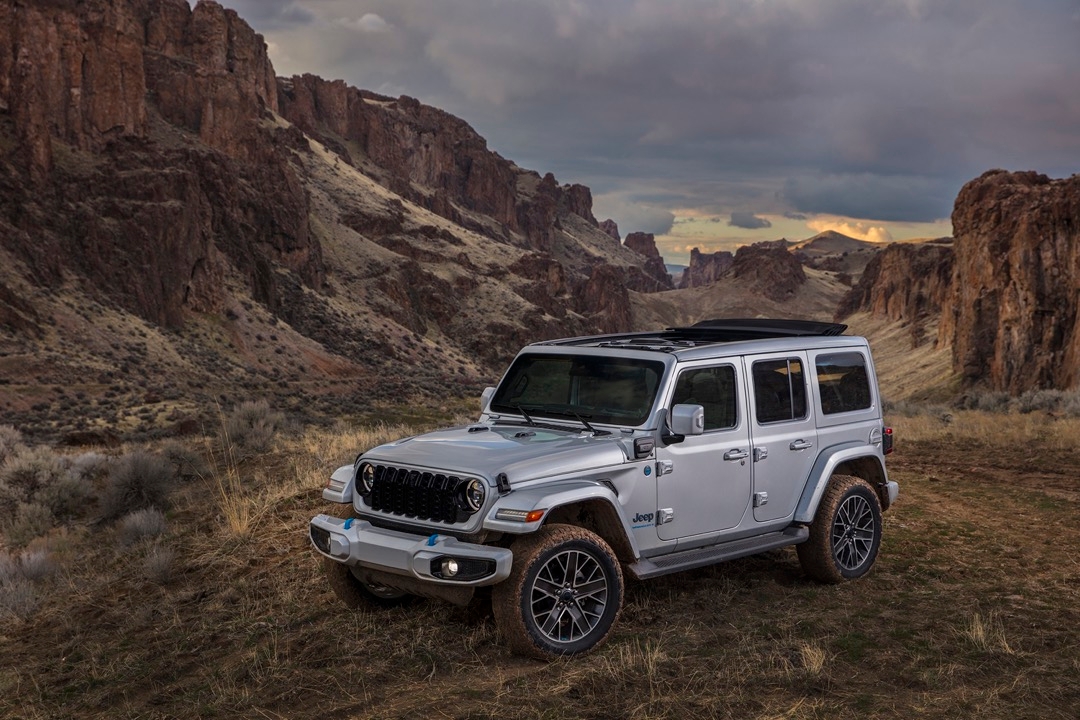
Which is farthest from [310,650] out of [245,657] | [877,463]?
[877,463]

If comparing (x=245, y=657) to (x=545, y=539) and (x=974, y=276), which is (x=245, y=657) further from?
(x=974, y=276)

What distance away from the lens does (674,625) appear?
630 centimetres

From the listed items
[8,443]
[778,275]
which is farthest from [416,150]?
[8,443]

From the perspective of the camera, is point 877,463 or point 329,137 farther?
point 329,137

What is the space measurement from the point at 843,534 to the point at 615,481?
260cm

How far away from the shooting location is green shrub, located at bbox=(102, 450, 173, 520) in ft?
37.0

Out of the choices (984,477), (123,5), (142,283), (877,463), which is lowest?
(984,477)

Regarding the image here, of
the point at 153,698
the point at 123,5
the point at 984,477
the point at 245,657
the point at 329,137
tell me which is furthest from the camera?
the point at 329,137

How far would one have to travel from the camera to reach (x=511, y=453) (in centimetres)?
590

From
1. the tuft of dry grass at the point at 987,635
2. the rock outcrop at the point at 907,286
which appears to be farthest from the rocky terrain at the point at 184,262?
the rock outcrop at the point at 907,286

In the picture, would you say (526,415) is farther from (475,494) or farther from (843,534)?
(843,534)

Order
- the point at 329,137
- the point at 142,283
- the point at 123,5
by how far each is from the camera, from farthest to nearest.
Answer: the point at 329,137 < the point at 123,5 < the point at 142,283

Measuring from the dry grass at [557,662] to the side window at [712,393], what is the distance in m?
1.39

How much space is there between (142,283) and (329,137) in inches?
3888
